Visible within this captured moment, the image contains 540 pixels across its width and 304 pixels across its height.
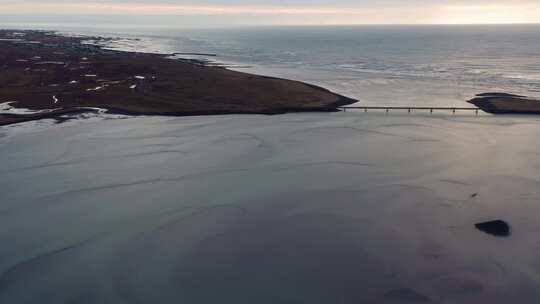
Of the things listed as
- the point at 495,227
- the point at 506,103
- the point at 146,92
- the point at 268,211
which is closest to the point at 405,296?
the point at 495,227

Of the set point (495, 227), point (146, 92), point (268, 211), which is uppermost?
point (146, 92)

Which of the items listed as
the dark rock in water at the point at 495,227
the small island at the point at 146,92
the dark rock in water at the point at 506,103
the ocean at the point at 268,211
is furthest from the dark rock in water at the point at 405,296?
the dark rock in water at the point at 506,103

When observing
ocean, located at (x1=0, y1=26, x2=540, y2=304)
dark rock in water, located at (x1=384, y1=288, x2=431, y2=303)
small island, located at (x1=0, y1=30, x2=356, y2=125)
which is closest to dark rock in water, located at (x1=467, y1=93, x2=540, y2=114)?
ocean, located at (x1=0, y1=26, x2=540, y2=304)

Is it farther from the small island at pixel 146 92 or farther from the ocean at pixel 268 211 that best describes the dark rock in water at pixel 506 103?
the small island at pixel 146 92

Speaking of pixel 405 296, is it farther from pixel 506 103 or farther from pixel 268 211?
pixel 506 103

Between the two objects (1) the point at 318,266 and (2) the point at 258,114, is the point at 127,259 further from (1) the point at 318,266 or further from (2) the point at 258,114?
(2) the point at 258,114
